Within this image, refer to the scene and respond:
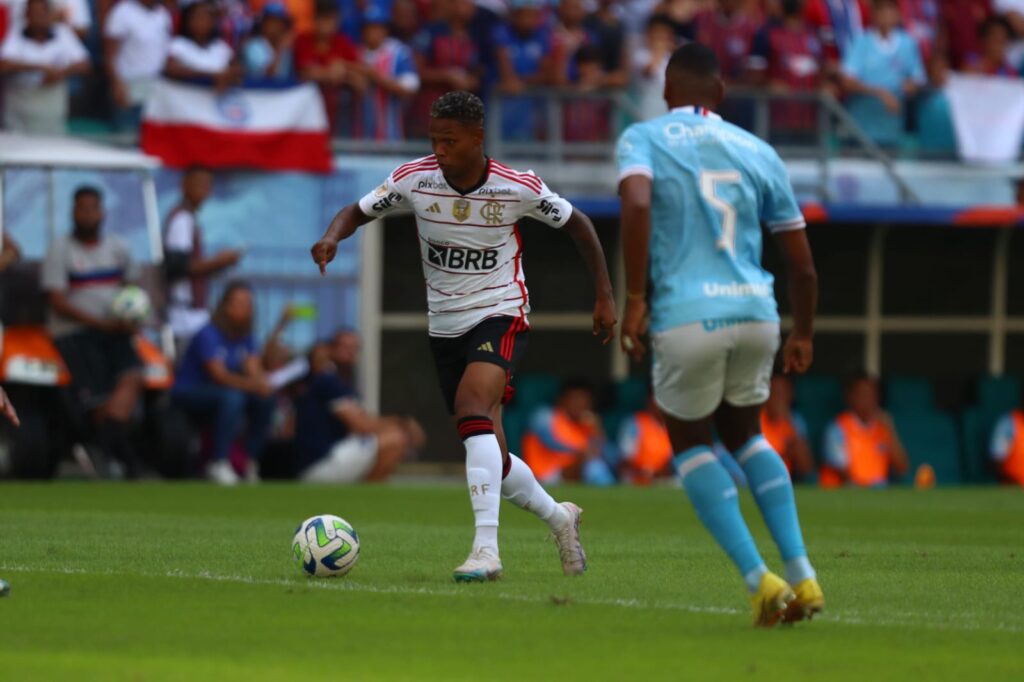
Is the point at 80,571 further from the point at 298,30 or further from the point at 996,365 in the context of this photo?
the point at 996,365

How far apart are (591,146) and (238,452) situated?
5.20m

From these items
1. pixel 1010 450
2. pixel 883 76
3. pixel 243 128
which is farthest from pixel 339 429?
pixel 883 76

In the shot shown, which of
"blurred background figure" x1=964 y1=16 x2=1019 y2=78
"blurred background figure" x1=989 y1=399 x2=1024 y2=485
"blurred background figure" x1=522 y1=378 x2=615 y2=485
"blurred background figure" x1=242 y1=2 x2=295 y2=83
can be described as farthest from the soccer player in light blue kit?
"blurred background figure" x1=964 y1=16 x2=1019 y2=78

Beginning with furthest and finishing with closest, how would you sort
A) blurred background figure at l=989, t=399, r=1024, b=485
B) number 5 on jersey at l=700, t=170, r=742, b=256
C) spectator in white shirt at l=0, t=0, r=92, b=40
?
blurred background figure at l=989, t=399, r=1024, b=485, spectator in white shirt at l=0, t=0, r=92, b=40, number 5 on jersey at l=700, t=170, r=742, b=256

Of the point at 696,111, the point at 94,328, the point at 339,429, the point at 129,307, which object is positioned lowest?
the point at 339,429

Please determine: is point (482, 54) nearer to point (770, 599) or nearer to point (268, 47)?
point (268, 47)

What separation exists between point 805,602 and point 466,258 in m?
3.04

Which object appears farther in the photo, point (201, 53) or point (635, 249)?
point (201, 53)

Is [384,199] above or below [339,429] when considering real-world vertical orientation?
above

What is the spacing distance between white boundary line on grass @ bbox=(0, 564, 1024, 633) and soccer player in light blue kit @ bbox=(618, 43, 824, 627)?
49 centimetres

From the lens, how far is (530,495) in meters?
9.41

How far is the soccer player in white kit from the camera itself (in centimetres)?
920

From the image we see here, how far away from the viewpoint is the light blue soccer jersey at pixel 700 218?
7254 mm

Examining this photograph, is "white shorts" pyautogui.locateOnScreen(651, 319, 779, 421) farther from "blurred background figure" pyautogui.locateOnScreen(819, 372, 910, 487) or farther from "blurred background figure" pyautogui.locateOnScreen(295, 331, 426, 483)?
"blurred background figure" pyautogui.locateOnScreen(819, 372, 910, 487)
